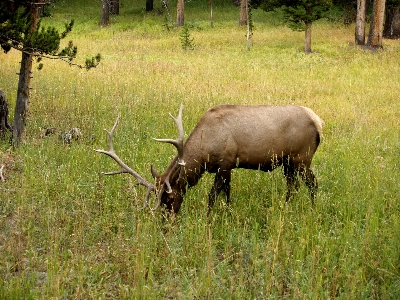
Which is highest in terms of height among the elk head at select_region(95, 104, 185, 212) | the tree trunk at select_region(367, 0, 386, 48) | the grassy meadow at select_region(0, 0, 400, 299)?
the tree trunk at select_region(367, 0, 386, 48)

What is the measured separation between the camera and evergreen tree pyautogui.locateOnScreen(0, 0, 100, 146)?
7.62 metres

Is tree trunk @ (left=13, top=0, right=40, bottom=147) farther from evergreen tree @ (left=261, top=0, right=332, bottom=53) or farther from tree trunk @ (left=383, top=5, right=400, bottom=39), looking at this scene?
tree trunk @ (left=383, top=5, right=400, bottom=39)

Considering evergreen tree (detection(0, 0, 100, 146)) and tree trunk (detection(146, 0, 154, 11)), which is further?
tree trunk (detection(146, 0, 154, 11))

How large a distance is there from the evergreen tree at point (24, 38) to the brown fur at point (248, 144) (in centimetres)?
299

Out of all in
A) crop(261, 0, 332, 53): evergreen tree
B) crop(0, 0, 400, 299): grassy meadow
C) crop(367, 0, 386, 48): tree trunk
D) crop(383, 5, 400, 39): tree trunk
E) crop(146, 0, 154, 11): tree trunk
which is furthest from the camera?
crop(146, 0, 154, 11): tree trunk

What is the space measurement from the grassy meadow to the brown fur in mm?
320

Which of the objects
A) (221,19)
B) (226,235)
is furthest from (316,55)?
(226,235)

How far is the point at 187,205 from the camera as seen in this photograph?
6.02 meters

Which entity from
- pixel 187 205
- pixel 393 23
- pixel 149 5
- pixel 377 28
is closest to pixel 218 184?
pixel 187 205

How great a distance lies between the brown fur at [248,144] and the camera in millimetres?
6105

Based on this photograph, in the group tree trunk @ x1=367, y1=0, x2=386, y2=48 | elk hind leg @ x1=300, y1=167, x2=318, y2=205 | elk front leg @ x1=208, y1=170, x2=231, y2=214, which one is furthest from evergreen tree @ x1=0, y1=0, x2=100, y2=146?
tree trunk @ x1=367, y1=0, x2=386, y2=48

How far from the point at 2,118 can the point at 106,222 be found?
13.9ft

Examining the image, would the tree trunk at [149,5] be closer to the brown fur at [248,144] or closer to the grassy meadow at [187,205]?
the grassy meadow at [187,205]

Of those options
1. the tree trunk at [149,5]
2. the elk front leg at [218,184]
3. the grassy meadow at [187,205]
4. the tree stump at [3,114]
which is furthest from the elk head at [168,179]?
the tree trunk at [149,5]
